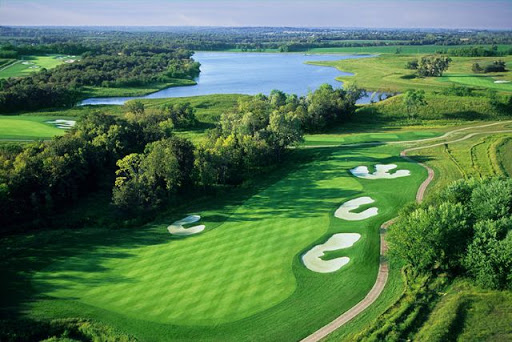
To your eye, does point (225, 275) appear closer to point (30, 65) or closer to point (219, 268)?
point (219, 268)

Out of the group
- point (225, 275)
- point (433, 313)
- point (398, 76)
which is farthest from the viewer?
point (398, 76)

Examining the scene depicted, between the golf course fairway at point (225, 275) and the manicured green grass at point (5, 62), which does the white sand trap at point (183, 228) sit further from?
the manicured green grass at point (5, 62)

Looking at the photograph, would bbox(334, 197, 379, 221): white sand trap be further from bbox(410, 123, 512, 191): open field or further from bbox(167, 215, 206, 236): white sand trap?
bbox(167, 215, 206, 236): white sand trap

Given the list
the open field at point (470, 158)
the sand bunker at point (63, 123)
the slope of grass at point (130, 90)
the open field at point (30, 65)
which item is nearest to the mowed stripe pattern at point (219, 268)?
the open field at point (470, 158)

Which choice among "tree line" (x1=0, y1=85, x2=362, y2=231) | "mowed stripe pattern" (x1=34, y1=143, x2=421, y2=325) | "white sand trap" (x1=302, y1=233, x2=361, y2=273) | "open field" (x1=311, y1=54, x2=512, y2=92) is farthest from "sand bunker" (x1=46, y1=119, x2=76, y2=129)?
"open field" (x1=311, y1=54, x2=512, y2=92)

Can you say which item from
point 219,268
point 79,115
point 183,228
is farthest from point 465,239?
point 79,115

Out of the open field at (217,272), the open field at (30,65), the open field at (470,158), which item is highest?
the open field at (30,65)

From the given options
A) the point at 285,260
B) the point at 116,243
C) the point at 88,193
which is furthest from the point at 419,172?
the point at 88,193
